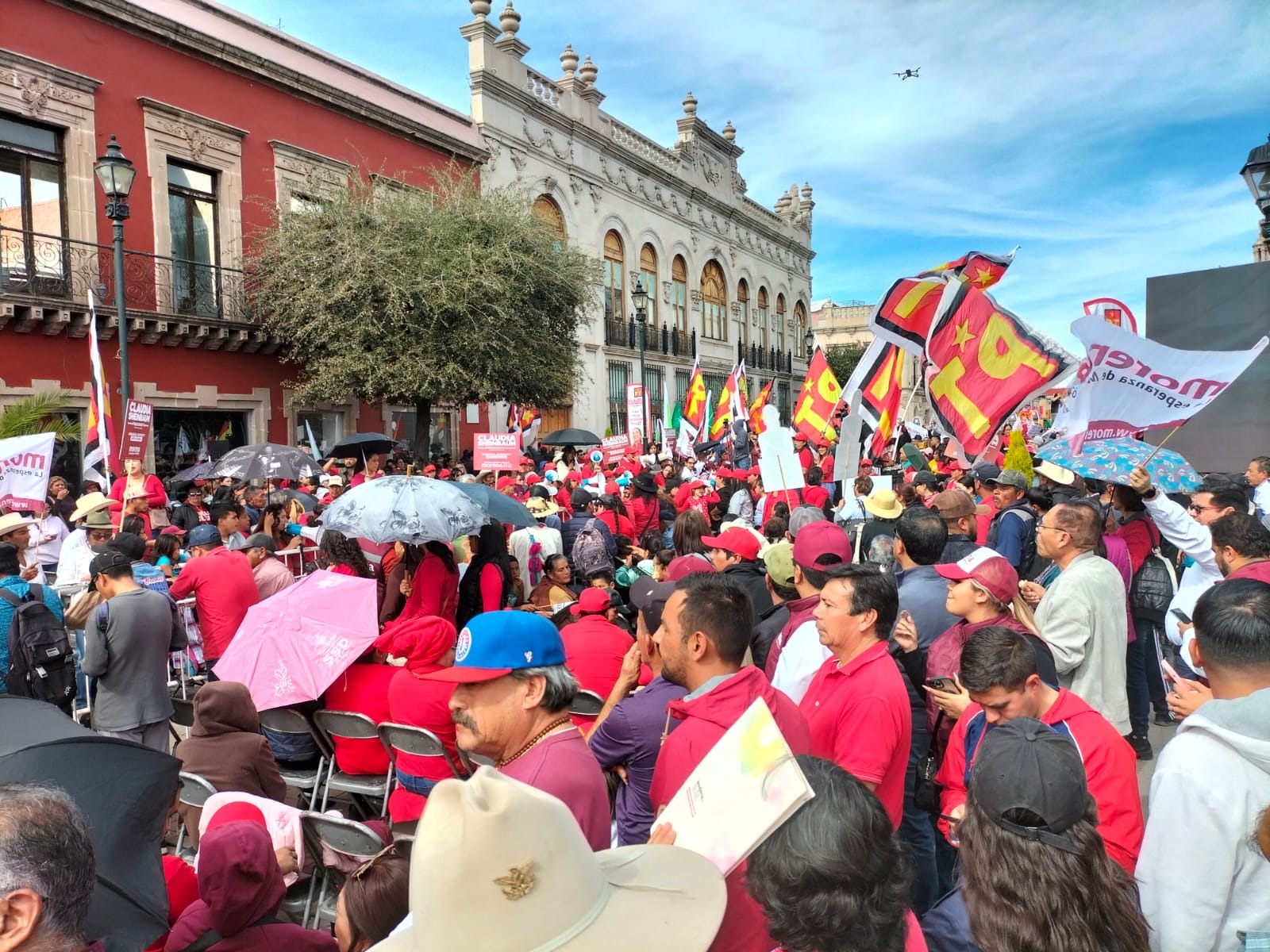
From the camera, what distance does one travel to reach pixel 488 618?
2592 mm

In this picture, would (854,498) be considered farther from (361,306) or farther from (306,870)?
(361,306)

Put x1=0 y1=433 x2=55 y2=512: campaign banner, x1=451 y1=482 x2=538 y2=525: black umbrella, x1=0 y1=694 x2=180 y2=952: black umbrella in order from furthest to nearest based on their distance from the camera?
x1=0 y1=433 x2=55 y2=512: campaign banner
x1=451 y1=482 x2=538 y2=525: black umbrella
x1=0 y1=694 x2=180 y2=952: black umbrella

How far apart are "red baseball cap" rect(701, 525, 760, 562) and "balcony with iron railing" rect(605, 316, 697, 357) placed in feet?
78.1

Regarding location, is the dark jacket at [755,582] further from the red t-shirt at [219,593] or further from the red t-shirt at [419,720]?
the red t-shirt at [219,593]

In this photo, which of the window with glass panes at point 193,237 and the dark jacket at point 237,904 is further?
the window with glass panes at point 193,237

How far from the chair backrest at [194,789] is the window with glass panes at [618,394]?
26.3 metres

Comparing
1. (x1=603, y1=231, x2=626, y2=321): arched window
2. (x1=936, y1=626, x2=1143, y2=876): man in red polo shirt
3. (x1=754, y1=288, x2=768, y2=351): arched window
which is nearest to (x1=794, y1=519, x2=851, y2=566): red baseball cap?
(x1=936, y1=626, x2=1143, y2=876): man in red polo shirt

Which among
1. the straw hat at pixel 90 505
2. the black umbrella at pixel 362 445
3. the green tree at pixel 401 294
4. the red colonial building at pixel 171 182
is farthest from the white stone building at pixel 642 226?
the straw hat at pixel 90 505

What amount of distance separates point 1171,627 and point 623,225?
28913mm

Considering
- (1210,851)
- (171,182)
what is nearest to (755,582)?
(1210,851)

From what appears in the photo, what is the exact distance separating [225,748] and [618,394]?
27281 millimetres

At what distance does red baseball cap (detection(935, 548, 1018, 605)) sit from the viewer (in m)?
3.62

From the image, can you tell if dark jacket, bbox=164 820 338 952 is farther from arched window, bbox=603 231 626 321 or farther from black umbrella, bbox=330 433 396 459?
arched window, bbox=603 231 626 321

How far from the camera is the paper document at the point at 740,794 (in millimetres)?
1609
